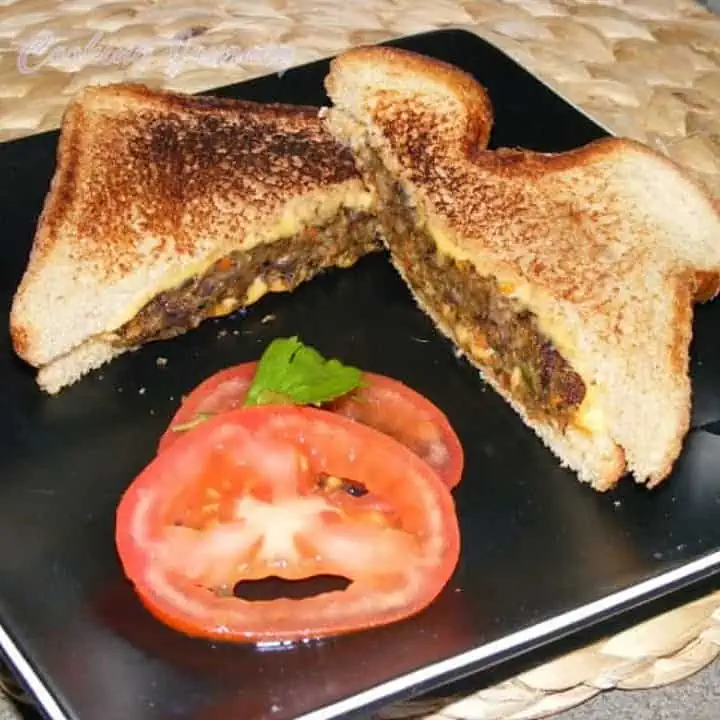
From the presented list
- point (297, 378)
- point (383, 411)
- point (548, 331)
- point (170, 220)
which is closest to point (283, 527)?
point (297, 378)

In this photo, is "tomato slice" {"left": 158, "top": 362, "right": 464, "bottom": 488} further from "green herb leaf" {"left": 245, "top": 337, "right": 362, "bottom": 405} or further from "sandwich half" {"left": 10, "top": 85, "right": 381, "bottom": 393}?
"sandwich half" {"left": 10, "top": 85, "right": 381, "bottom": 393}

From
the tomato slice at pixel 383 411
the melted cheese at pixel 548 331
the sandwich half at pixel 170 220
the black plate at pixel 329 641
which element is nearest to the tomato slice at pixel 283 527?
the black plate at pixel 329 641

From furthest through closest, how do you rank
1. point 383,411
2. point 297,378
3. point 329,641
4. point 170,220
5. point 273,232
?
point 273,232 < point 170,220 < point 383,411 < point 297,378 < point 329,641

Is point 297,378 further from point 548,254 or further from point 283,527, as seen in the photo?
point 548,254

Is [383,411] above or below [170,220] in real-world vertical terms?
below

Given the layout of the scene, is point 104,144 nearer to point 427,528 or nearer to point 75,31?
point 75,31

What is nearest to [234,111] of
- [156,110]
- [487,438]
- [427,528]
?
[156,110]

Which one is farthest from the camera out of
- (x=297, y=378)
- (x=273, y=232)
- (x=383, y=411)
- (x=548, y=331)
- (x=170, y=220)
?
(x=273, y=232)
